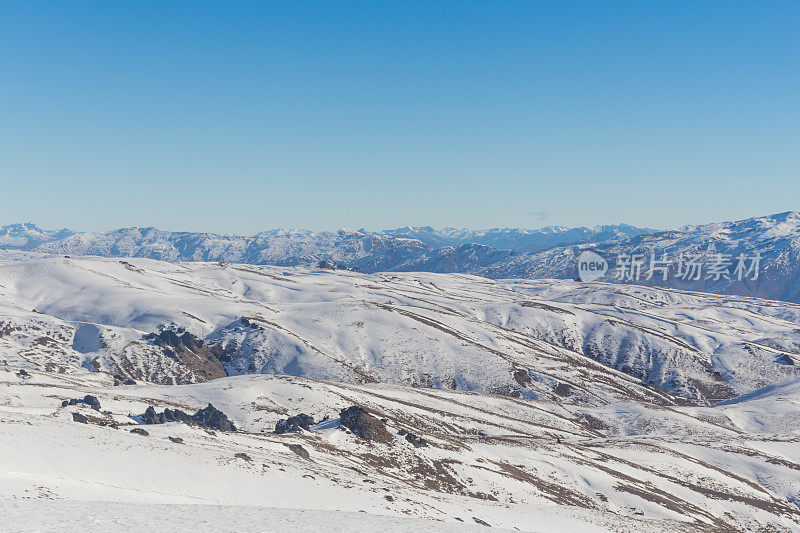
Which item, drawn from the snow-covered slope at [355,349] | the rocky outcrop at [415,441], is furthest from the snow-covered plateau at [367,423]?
the snow-covered slope at [355,349]

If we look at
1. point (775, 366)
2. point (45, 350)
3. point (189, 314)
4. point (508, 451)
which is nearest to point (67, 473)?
point (508, 451)

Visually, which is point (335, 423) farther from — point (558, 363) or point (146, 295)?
point (146, 295)

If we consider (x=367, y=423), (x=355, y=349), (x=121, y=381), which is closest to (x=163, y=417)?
(x=367, y=423)

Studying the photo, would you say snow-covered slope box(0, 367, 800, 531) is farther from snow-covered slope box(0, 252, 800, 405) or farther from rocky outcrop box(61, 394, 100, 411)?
snow-covered slope box(0, 252, 800, 405)

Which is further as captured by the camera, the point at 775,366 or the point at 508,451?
the point at 775,366

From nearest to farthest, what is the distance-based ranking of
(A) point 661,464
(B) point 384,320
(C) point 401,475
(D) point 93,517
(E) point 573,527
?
(D) point 93,517
(E) point 573,527
(C) point 401,475
(A) point 661,464
(B) point 384,320

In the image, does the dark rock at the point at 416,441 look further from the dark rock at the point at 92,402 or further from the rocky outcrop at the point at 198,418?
the dark rock at the point at 92,402
